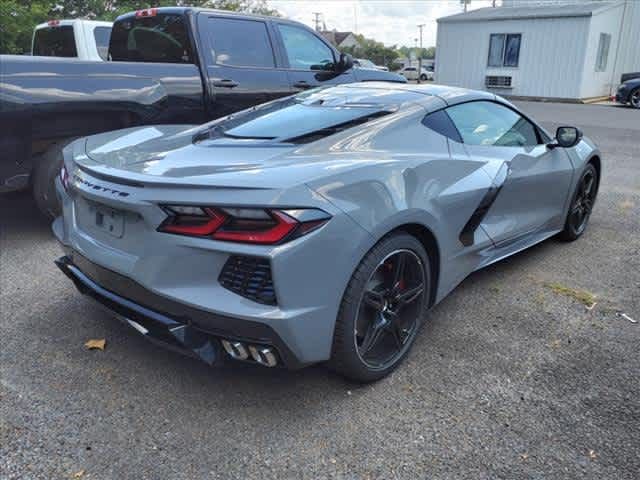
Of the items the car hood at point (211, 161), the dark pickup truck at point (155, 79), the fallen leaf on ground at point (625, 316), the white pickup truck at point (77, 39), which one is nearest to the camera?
the car hood at point (211, 161)

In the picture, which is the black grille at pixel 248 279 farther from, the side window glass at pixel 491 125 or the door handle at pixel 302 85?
the door handle at pixel 302 85

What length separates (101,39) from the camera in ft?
26.3

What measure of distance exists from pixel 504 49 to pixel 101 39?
18.8 m

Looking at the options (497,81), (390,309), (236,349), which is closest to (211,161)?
(236,349)

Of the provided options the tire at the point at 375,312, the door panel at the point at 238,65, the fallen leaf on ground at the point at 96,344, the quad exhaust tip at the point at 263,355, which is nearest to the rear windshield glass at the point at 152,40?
the door panel at the point at 238,65

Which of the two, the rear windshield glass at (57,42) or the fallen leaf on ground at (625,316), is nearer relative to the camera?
the fallen leaf on ground at (625,316)

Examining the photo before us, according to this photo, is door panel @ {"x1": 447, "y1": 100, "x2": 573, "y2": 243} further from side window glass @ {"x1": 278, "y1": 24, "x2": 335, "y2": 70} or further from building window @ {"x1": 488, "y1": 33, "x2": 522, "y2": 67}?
building window @ {"x1": 488, "y1": 33, "x2": 522, "y2": 67}

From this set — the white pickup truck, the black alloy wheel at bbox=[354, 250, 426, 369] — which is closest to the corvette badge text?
the black alloy wheel at bbox=[354, 250, 426, 369]

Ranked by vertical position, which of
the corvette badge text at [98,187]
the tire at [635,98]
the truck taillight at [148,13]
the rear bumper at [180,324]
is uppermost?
the truck taillight at [148,13]

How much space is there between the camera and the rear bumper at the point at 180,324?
2.21m

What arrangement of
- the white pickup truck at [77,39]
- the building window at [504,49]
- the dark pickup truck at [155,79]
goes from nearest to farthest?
the dark pickup truck at [155,79] → the white pickup truck at [77,39] → the building window at [504,49]

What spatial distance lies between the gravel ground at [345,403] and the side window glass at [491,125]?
41.3 inches

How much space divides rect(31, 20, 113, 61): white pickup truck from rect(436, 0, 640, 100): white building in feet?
59.1

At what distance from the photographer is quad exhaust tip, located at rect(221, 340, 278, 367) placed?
7.39ft
